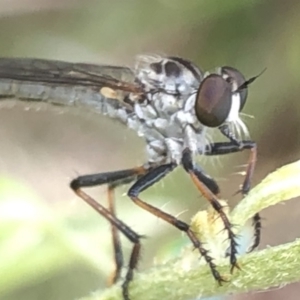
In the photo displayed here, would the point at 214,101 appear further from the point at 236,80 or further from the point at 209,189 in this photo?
the point at 209,189

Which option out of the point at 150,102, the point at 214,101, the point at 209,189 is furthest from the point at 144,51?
the point at 209,189

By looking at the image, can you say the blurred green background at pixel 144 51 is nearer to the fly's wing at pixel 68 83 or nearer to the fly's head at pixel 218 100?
the fly's wing at pixel 68 83

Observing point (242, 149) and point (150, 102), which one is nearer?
point (242, 149)

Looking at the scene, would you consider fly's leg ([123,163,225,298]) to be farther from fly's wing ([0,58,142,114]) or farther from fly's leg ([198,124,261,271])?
fly's wing ([0,58,142,114])

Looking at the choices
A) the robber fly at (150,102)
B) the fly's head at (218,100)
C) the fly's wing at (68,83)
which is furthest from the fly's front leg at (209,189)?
the fly's wing at (68,83)

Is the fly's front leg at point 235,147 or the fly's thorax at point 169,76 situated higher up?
the fly's thorax at point 169,76

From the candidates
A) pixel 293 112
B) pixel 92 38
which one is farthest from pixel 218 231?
pixel 92 38

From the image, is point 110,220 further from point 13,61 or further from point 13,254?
point 13,61

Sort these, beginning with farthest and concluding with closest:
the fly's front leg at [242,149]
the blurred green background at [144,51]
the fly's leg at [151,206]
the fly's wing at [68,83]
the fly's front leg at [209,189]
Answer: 1. the blurred green background at [144,51]
2. the fly's wing at [68,83]
3. the fly's front leg at [242,149]
4. the fly's leg at [151,206]
5. the fly's front leg at [209,189]

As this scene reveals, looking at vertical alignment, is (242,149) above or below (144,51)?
below
